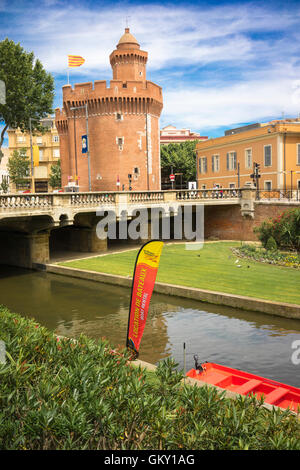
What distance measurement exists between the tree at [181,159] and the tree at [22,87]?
38629 mm

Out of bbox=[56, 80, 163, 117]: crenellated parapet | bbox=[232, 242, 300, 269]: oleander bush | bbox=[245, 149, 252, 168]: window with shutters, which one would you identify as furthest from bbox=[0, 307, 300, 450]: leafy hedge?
bbox=[56, 80, 163, 117]: crenellated parapet

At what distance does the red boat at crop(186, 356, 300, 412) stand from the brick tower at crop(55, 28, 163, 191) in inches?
1487

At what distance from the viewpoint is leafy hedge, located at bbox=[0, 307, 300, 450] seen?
5219mm

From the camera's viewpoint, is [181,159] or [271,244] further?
[181,159]

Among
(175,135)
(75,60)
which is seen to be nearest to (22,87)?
(75,60)

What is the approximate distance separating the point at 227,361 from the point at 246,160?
3875 centimetres

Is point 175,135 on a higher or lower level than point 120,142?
higher

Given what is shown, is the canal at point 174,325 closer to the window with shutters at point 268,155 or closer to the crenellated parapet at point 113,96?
the window with shutters at point 268,155

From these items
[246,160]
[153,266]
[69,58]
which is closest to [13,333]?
[153,266]

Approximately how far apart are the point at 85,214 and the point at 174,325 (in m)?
17.3

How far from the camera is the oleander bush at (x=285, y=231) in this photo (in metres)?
26.5

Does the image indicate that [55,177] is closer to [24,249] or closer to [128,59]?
[128,59]

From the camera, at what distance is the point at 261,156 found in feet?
151

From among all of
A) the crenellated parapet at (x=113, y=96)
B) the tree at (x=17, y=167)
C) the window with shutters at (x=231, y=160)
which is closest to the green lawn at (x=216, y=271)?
the window with shutters at (x=231, y=160)
